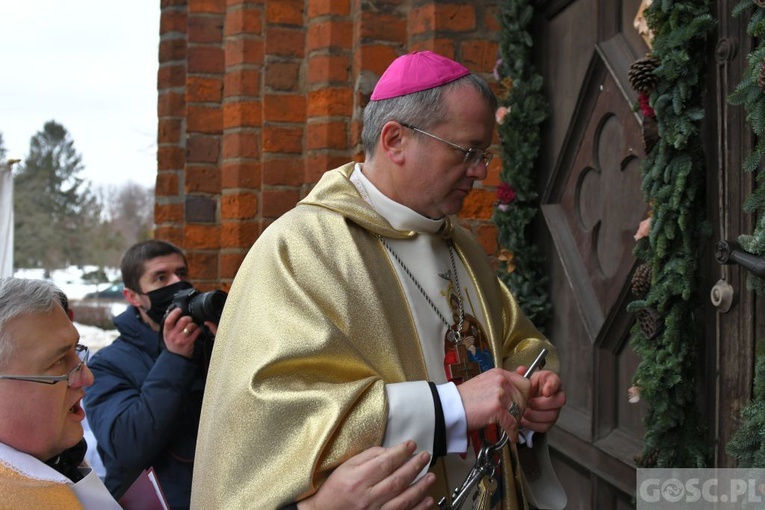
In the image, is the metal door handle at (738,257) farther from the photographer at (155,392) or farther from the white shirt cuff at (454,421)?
the photographer at (155,392)

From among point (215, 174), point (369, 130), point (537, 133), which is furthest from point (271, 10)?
point (369, 130)

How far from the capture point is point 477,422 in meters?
1.70

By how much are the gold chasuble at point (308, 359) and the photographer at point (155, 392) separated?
0.78 metres

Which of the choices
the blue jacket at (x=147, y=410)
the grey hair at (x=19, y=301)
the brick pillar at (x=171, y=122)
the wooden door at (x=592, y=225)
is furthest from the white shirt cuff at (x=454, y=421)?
the brick pillar at (x=171, y=122)

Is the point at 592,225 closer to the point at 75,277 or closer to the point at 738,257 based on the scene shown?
the point at 738,257

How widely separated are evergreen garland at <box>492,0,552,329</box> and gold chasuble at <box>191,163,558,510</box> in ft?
4.12

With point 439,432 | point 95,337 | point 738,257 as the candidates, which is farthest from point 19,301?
point 95,337

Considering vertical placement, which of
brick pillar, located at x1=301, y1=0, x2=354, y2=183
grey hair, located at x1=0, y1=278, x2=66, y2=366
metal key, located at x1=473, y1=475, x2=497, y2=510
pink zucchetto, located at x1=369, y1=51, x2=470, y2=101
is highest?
brick pillar, located at x1=301, y1=0, x2=354, y2=183

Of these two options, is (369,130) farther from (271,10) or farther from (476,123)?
(271,10)

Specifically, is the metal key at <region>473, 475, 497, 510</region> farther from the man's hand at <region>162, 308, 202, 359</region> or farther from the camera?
the man's hand at <region>162, 308, 202, 359</region>

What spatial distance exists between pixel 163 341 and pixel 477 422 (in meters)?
1.41

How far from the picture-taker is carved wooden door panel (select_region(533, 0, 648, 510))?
8.82 feet

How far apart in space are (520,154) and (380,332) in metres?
1.66

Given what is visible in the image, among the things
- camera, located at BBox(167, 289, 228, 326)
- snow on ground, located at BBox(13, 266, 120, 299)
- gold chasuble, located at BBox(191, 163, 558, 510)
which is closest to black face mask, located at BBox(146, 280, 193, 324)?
camera, located at BBox(167, 289, 228, 326)
